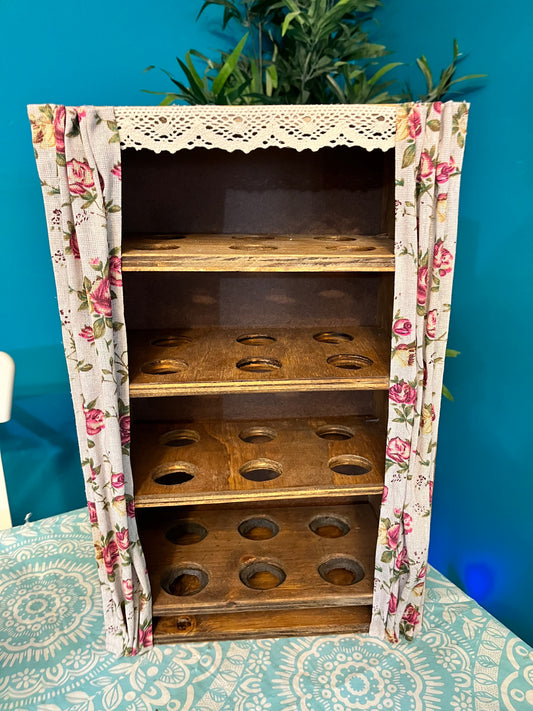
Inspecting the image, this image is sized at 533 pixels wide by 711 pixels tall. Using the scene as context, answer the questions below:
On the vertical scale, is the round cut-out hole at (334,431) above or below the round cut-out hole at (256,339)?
below

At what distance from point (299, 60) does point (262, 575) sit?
1.72m

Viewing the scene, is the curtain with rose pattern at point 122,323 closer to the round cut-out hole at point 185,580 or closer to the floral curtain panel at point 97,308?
the floral curtain panel at point 97,308

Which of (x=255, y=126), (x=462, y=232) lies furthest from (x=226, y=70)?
(x=462, y=232)

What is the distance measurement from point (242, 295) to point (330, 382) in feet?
1.67

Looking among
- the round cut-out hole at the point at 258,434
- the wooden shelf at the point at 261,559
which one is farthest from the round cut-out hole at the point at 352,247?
the wooden shelf at the point at 261,559

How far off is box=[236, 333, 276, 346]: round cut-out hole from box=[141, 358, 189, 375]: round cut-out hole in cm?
23

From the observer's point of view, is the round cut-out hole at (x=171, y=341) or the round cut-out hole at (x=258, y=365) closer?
the round cut-out hole at (x=258, y=365)

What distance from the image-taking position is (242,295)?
1.78 m

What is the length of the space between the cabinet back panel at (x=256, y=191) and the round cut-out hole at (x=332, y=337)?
33 cm

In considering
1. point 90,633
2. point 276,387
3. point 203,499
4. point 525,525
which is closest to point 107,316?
point 276,387

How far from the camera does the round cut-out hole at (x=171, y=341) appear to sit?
1671 millimetres

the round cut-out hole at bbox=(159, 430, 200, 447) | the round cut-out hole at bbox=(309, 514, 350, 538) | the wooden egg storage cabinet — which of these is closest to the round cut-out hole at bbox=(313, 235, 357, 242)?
the wooden egg storage cabinet

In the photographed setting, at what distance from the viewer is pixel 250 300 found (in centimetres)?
179

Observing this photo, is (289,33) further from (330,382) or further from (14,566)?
(14,566)
